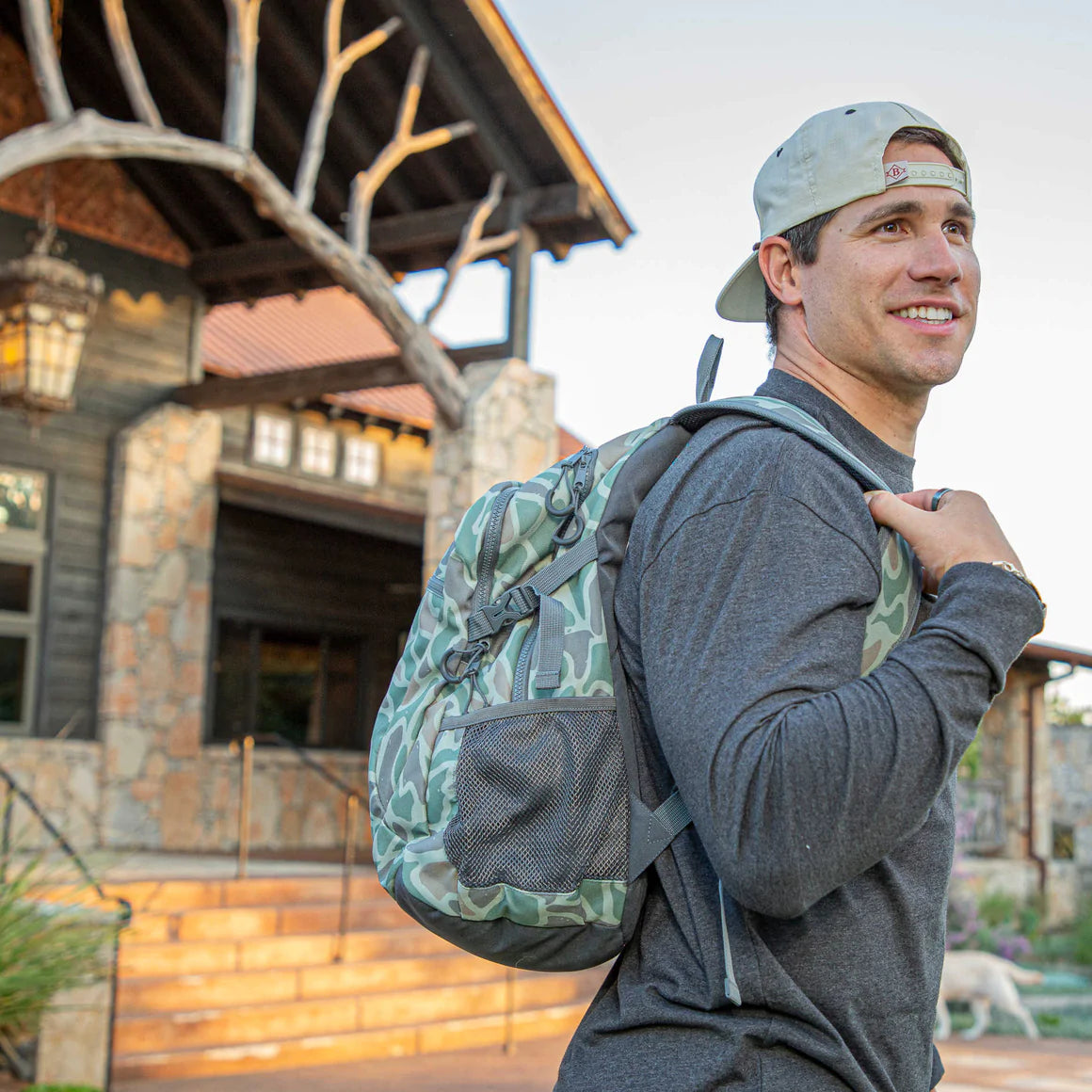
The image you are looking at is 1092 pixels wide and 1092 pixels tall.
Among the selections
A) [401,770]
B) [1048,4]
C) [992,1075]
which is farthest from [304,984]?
[1048,4]

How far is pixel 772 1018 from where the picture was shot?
4.21 ft

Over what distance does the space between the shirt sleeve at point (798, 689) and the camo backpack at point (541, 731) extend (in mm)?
91

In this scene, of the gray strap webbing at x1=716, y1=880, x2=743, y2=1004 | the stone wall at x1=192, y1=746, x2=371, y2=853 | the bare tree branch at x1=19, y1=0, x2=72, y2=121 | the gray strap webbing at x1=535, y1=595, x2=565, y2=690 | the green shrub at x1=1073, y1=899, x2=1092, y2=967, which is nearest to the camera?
the gray strap webbing at x1=716, y1=880, x2=743, y2=1004

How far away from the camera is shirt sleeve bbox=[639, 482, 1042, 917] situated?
1.17m

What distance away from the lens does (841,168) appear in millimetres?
1474

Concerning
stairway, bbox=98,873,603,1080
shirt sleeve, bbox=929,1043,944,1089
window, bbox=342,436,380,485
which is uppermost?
window, bbox=342,436,380,485

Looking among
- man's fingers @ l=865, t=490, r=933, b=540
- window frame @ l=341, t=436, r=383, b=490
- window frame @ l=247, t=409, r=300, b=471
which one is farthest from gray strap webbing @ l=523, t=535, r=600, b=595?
window frame @ l=341, t=436, r=383, b=490

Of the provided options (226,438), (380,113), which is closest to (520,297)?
(380,113)

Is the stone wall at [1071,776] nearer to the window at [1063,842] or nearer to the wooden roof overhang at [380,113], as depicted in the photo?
the window at [1063,842]

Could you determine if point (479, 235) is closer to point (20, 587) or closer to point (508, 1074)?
point (20, 587)

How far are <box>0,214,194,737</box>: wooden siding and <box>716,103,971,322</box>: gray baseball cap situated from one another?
1140cm

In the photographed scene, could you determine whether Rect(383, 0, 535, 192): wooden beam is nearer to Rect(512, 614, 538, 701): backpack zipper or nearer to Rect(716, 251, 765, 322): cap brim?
Rect(716, 251, 765, 322): cap brim

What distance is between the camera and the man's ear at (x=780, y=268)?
155 centimetres

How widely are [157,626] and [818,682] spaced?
12.2 m
